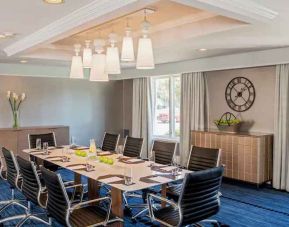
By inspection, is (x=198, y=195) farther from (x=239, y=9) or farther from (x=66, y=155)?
(x=66, y=155)

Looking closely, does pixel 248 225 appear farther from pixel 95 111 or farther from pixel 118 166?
pixel 95 111

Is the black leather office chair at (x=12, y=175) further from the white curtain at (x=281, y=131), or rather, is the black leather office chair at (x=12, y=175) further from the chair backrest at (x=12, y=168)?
the white curtain at (x=281, y=131)

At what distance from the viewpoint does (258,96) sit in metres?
5.83

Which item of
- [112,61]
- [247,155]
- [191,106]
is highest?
[112,61]

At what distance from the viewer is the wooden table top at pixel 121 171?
3.14 meters

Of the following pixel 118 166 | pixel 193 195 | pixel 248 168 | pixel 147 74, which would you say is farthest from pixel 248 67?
pixel 193 195

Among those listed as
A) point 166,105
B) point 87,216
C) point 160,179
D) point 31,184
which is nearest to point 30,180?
point 31,184

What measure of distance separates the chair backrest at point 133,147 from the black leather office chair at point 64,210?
195 centimetres

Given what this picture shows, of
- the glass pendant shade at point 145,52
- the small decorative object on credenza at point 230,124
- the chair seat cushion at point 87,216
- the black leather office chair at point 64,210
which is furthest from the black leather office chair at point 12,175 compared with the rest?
the small decorative object on credenza at point 230,124

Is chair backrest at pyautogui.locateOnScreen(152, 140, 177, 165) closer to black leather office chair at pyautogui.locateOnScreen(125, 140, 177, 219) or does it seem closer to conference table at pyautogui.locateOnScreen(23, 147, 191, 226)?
black leather office chair at pyautogui.locateOnScreen(125, 140, 177, 219)

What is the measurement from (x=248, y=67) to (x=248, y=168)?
5.93 feet

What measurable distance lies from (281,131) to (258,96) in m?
0.84

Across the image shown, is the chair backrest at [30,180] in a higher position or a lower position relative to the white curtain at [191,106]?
lower

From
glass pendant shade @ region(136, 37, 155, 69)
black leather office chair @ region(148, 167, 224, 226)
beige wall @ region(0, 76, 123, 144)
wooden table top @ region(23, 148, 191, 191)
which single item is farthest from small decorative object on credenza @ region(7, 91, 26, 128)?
black leather office chair @ region(148, 167, 224, 226)
